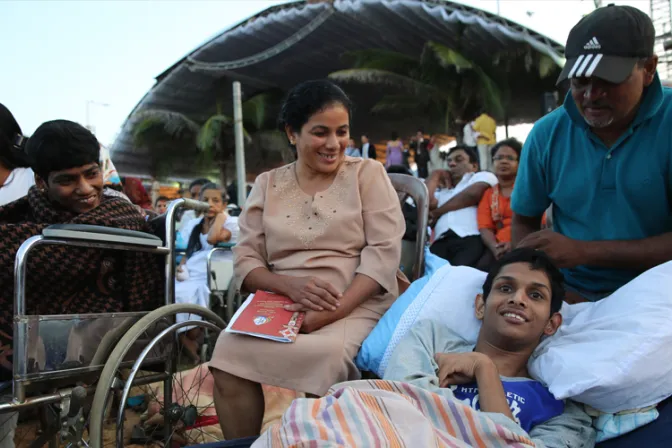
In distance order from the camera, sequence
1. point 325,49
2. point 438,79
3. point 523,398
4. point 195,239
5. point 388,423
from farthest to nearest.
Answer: point 325,49
point 438,79
point 195,239
point 523,398
point 388,423

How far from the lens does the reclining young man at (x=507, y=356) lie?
173 centimetres

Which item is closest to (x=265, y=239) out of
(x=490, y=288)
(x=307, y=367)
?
(x=307, y=367)

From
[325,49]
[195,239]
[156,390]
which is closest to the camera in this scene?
[156,390]

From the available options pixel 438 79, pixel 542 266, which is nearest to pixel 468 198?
pixel 542 266

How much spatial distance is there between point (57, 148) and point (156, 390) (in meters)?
1.56

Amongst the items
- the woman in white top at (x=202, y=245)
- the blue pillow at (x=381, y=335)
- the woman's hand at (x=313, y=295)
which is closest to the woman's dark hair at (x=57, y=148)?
the woman's hand at (x=313, y=295)

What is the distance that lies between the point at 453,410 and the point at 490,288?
2.31ft

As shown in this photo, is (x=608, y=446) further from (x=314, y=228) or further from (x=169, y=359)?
(x=169, y=359)

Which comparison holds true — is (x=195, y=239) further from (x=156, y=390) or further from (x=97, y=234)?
(x=97, y=234)

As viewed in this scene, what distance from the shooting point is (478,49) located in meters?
15.5

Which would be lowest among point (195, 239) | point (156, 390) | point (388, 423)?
point (156, 390)

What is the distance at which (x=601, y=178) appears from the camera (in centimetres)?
214

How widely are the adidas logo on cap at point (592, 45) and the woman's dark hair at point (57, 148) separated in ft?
6.24

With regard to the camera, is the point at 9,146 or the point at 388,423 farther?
the point at 9,146
